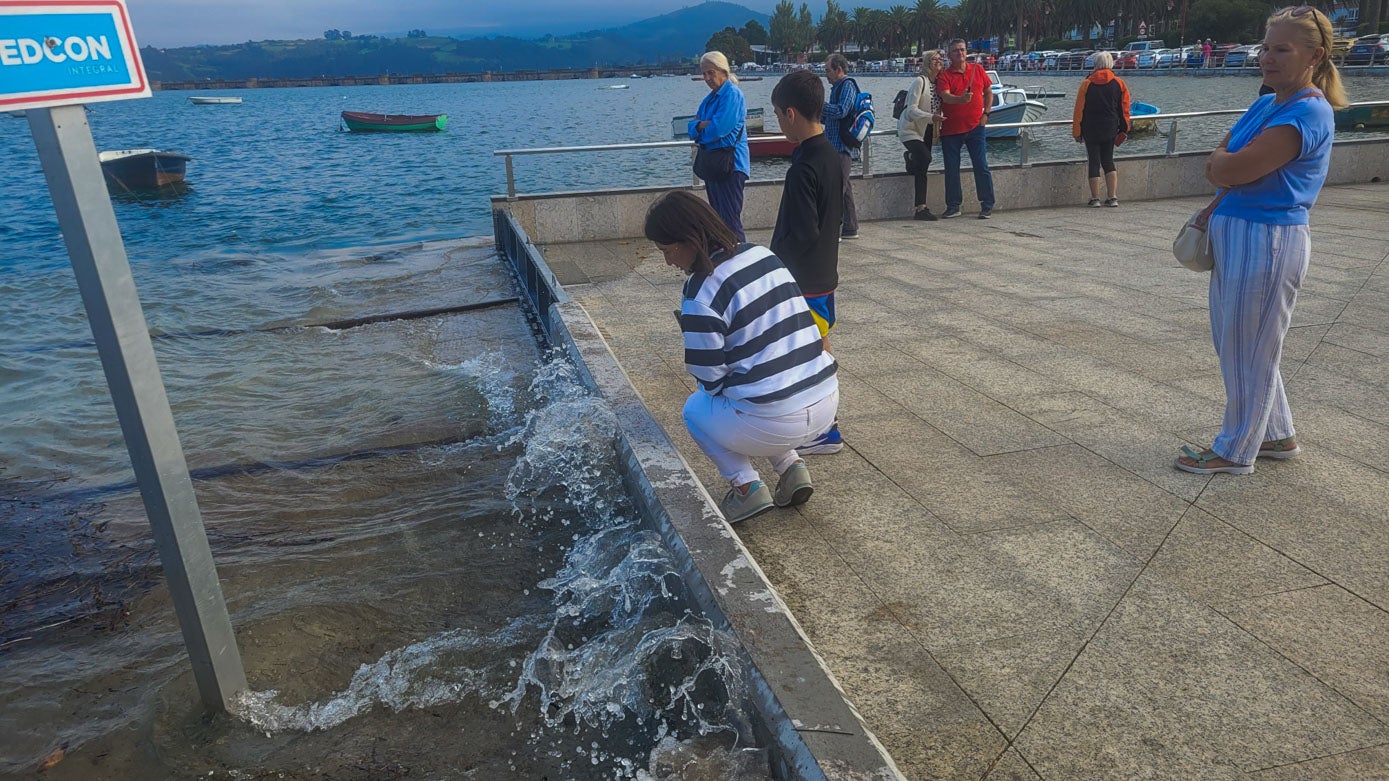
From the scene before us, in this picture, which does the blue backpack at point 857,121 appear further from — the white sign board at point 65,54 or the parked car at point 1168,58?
the parked car at point 1168,58

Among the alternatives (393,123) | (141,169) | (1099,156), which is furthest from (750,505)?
(393,123)

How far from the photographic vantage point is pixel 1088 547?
3.80 m

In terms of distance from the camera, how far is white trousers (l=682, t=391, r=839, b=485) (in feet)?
12.5

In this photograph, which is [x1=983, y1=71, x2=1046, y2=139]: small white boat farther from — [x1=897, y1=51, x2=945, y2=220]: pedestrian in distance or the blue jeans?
[x1=897, y1=51, x2=945, y2=220]: pedestrian in distance

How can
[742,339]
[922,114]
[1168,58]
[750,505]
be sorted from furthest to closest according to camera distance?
1. [1168,58]
2. [922,114]
3. [750,505]
4. [742,339]

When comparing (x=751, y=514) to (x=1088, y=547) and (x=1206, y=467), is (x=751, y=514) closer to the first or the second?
(x=1088, y=547)

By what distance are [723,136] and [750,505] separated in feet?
14.4

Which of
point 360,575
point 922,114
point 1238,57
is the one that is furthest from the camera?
point 1238,57

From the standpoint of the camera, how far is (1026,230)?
11.3 metres

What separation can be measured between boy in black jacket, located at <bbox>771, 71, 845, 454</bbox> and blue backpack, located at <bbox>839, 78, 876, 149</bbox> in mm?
5241

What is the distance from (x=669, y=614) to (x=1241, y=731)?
1926 mm

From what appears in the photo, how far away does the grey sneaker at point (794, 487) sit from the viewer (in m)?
Result: 4.14

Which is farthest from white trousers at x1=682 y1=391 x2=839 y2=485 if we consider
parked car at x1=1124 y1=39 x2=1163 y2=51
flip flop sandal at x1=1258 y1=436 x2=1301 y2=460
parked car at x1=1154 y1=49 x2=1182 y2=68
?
parked car at x1=1124 y1=39 x2=1163 y2=51

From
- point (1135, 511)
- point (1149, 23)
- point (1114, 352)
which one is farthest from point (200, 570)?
point (1149, 23)
